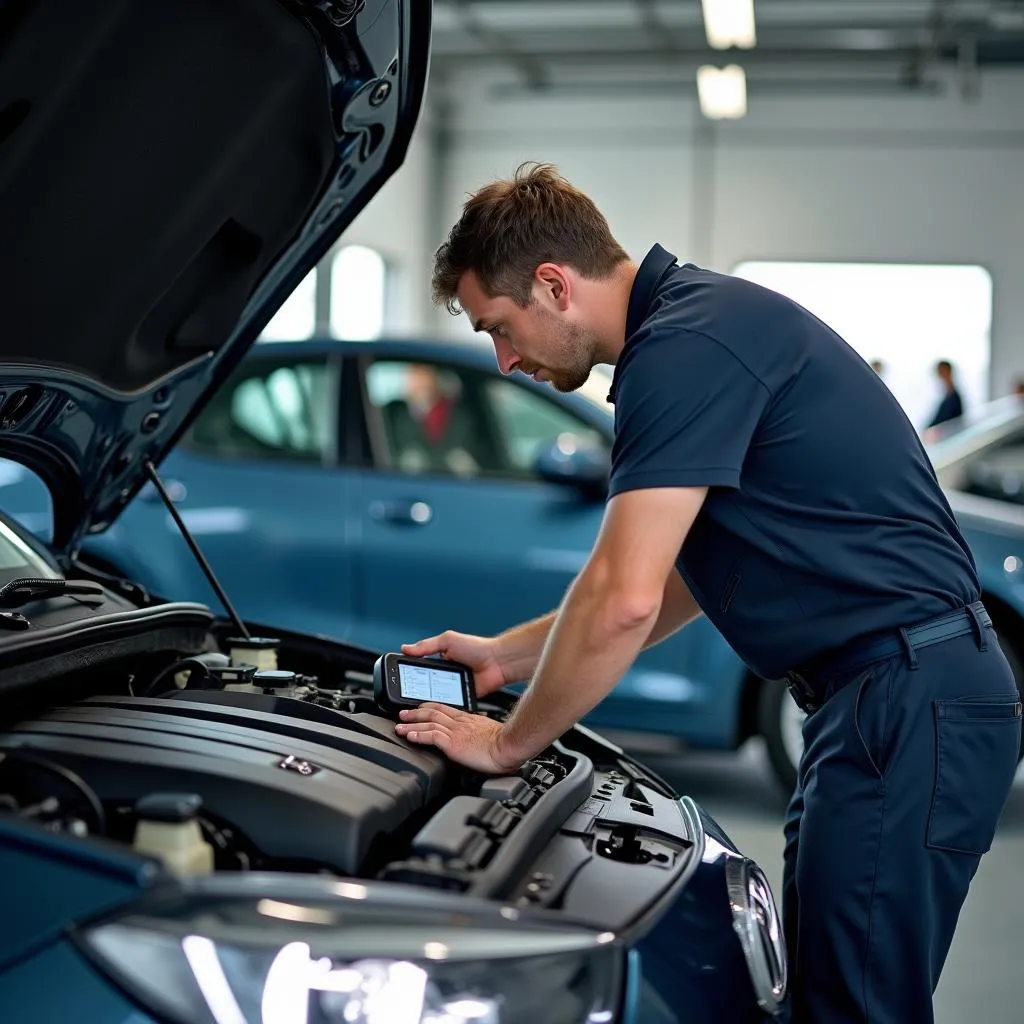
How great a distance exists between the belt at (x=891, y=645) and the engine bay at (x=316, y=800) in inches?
10.9

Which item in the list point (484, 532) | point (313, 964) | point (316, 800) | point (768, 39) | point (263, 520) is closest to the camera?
point (313, 964)

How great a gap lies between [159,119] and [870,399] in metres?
1.04

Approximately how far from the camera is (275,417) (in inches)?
182

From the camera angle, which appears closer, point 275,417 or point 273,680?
point 273,680

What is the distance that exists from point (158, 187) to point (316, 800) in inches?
38.1

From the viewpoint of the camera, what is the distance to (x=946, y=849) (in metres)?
1.88

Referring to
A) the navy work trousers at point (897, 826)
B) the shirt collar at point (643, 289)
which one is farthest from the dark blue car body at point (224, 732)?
the shirt collar at point (643, 289)

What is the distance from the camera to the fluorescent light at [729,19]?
1006 centimetres

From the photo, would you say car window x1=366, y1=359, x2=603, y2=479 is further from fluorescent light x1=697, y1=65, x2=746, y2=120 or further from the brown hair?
fluorescent light x1=697, y1=65, x2=746, y2=120

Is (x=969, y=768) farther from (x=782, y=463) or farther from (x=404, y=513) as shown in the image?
(x=404, y=513)

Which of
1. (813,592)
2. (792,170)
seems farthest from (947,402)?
(813,592)

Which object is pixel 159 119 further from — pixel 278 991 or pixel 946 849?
pixel 946 849

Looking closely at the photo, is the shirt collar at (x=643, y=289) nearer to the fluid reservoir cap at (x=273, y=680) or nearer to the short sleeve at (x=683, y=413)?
the short sleeve at (x=683, y=413)

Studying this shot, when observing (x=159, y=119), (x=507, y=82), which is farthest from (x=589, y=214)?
(x=507, y=82)
